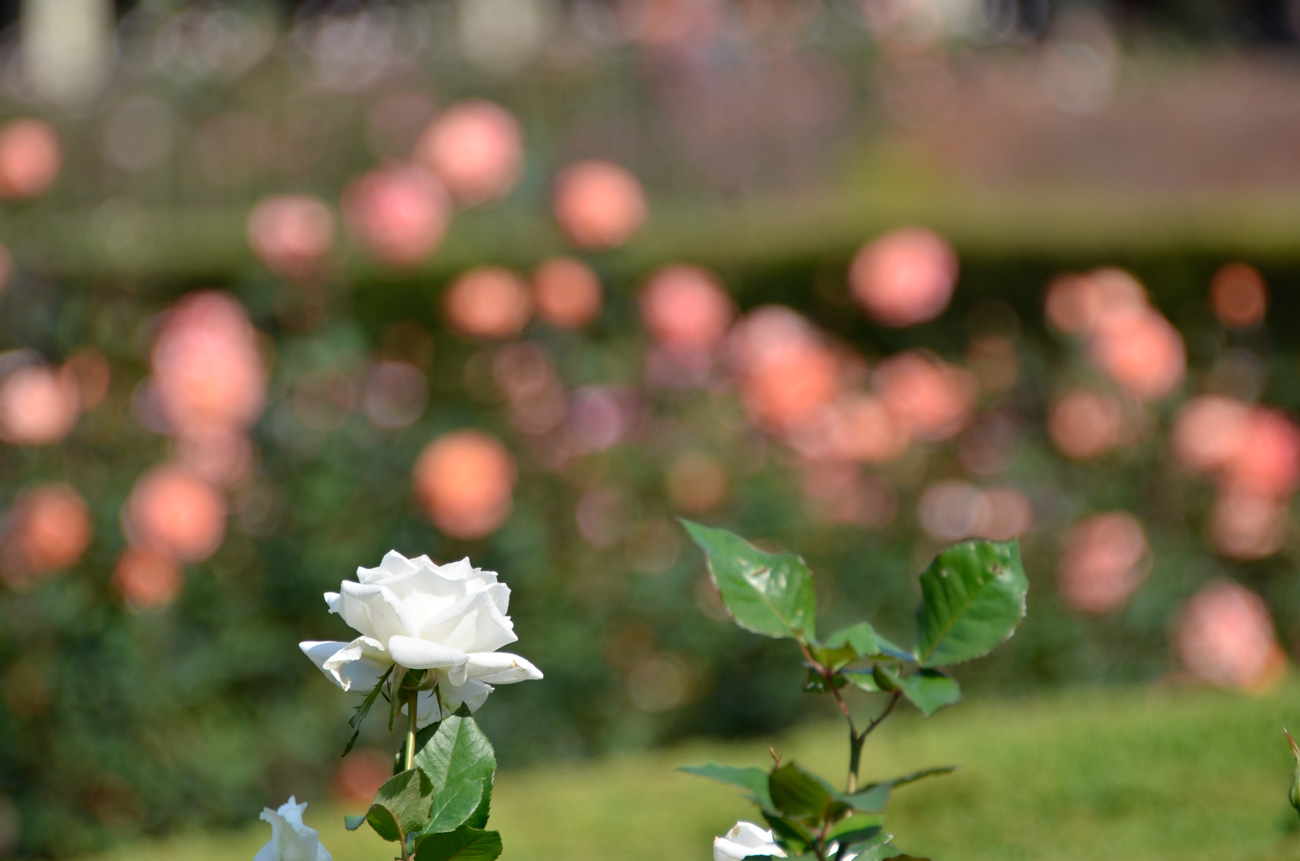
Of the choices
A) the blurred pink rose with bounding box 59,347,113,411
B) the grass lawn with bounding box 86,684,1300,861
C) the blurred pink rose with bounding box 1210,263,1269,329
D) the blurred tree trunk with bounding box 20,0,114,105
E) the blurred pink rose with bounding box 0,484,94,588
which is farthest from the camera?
the blurred tree trunk with bounding box 20,0,114,105

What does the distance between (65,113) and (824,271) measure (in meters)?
4.59

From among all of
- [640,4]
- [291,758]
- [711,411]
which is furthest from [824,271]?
[640,4]

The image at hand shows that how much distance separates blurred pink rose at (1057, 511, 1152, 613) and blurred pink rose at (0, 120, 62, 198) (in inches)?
106

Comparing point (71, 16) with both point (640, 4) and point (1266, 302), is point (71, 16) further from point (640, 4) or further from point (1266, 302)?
point (1266, 302)

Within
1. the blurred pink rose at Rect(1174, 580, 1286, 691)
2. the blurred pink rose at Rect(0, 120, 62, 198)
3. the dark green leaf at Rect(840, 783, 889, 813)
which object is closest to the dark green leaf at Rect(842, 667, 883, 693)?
the dark green leaf at Rect(840, 783, 889, 813)

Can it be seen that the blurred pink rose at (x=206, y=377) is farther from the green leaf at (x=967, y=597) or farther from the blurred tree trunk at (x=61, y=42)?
the blurred tree trunk at (x=61, y=42)

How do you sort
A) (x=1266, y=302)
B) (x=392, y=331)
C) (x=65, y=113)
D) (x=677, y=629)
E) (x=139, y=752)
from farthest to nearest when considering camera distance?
(x=65, y=113)
(x=1266, y=302)
(x=392, y=331)
(x=677, y=629)
(x=139, y=752)

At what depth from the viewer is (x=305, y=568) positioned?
3.11 meters

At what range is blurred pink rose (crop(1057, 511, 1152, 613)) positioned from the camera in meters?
3.51

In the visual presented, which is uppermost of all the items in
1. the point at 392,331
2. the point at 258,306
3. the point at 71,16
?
the point at 258,306

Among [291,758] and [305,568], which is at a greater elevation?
[305,568]

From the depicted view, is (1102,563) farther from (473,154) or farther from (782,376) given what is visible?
(473,154)

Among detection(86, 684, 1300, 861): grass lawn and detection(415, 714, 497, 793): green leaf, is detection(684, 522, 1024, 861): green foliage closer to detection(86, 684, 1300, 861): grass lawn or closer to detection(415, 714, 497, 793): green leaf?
detection(415, 714, 497, 793): green leaf

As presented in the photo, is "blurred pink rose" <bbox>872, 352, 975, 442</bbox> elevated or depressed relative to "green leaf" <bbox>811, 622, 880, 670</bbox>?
depressed
